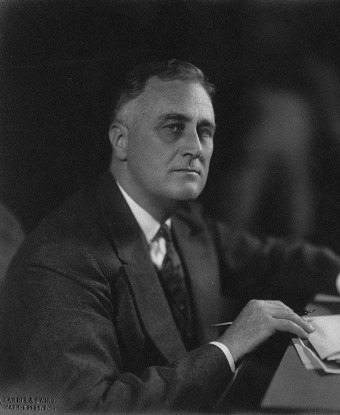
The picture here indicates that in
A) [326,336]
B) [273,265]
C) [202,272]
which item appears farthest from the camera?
[273,265]

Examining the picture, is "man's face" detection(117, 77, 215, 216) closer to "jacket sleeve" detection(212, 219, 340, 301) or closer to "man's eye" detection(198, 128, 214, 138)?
"man's eye" detection(198, 128, 214, 138)

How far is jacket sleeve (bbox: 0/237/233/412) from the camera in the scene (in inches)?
33.2

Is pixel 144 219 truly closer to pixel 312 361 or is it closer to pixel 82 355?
pixel 82 355

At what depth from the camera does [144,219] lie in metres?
1.08

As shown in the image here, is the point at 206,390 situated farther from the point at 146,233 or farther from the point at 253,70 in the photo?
the point at 253,70

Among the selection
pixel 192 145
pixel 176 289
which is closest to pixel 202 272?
pixel 176 289

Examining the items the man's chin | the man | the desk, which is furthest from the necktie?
the desk

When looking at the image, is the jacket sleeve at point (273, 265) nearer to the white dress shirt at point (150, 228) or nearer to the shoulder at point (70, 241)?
the white dress shirt at point (150, 228)

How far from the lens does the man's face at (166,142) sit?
1.03 meters

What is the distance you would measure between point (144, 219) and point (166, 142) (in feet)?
0.60

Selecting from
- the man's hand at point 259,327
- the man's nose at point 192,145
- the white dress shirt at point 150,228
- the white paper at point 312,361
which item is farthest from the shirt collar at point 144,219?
the white paper at point 312,361

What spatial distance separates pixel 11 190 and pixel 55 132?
164 mm

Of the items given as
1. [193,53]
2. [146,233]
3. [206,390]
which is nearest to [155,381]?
[206,390]

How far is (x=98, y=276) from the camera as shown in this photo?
946 mm
